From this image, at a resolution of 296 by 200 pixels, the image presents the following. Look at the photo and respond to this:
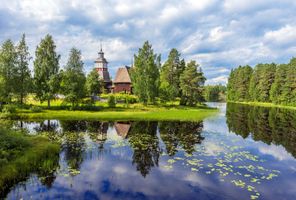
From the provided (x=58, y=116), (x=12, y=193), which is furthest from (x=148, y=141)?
(x=58, y=116)

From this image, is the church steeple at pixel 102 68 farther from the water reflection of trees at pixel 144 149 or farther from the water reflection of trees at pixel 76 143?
the water reflection of trees at pixel 144 149

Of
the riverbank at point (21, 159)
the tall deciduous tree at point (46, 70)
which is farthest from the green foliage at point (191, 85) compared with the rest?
the riverbank at point (21, 159)

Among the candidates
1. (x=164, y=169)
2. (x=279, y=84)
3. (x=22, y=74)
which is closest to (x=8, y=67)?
(x=22, y=74)

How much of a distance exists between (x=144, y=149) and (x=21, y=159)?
1033 centimetres

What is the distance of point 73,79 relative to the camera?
52781 mm

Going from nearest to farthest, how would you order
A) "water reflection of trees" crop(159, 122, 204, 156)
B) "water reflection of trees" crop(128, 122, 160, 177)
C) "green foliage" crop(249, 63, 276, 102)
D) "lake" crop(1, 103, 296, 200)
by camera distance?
"lake" crop(1, 103, 296, 200) < "water reflection of trees" crop(128, 122, 160, 177) < "water reflection of trees" crop(159, 122, 204, 156) < "green foliage" crop(249, 63, 276, 102)

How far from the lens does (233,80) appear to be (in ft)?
485

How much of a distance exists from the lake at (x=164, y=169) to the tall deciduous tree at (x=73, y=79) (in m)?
23.1

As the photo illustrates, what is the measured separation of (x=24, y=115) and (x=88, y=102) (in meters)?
16.6

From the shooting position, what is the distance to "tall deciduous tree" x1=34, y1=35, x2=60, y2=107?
51094 mm

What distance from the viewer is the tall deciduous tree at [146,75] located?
60812 millimetres

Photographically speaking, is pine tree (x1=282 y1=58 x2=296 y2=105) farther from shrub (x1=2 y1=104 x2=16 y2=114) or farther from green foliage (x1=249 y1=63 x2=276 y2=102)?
shrub (x1=2 y1=104 x2=16 y2=114)

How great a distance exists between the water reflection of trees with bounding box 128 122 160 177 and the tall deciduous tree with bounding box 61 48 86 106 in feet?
78.8

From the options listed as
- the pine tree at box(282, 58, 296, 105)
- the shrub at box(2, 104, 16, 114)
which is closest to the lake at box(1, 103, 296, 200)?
the shrub at box(2, 104, 16, 114)
